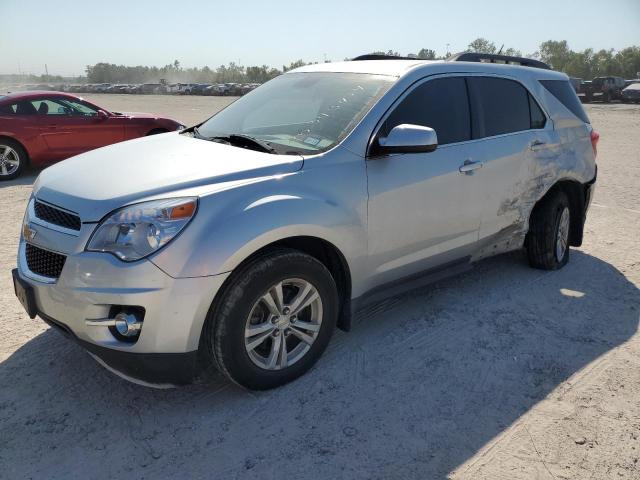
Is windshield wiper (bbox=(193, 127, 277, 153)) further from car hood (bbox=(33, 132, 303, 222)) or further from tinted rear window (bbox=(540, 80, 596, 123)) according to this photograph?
tinted rear window (bbox=(540, 80, 596, 123))

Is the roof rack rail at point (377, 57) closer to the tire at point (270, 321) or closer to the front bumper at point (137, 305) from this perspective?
the tire at point (270, 321)

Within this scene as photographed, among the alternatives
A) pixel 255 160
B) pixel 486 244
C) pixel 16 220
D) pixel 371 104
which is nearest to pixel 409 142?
pixel 371 104

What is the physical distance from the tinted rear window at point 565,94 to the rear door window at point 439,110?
1.31 metres

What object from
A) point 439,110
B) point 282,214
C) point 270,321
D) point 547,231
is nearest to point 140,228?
point 282,214

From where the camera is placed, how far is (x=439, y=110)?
3816mm

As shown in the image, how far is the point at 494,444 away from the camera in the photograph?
270cm

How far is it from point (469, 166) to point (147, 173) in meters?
2.20

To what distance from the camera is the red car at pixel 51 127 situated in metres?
9.26

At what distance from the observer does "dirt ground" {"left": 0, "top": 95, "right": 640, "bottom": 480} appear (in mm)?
2547

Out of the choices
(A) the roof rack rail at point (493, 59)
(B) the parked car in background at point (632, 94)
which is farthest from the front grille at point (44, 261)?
(B) the parked car in background at point (632, 94)

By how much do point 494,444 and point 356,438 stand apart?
2.25 feet

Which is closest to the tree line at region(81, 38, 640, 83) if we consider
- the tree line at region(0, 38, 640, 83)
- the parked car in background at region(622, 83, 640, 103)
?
the tree line at region(0, 38, 640, 83)

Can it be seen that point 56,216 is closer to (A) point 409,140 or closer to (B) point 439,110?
(A) point 409,140

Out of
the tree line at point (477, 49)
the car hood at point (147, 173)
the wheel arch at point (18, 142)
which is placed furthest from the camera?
the tree line at point (477, 49)
